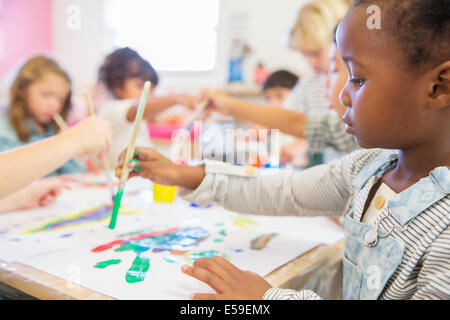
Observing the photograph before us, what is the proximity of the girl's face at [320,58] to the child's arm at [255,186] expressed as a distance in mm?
904

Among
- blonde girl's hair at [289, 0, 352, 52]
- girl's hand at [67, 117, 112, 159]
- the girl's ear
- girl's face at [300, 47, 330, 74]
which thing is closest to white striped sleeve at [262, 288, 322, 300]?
the girl's ear

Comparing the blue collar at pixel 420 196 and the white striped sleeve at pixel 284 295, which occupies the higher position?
the blue collar at pixel 420 196

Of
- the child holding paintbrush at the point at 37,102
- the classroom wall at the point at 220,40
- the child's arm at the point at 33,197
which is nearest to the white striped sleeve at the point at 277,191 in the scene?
the child's arm at the point at 33,197

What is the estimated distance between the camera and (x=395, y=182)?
0.54 metres

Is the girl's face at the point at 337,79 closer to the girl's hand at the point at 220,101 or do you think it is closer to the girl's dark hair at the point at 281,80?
the girl's hand at the point at 220,101

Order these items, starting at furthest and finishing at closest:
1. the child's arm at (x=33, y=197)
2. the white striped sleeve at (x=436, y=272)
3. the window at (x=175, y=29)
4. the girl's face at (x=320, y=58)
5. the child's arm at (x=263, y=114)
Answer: the window at (x=175, y=29)
the girl's face at (x=320, y=58)
the child's arm at (x=263, y=114)
the child's arm at (x=33, y=197)
the white striped sleeve at (x=436, y=272)

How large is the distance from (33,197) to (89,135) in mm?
278

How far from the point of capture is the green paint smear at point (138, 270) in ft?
1.57

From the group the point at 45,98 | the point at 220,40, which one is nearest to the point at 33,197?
the point at 45,98

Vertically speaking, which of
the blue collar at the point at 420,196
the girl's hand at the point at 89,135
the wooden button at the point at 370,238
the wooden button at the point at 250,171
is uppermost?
the girl's hand at the point at 89,135

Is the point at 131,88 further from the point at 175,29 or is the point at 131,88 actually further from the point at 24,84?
the point at 175,29

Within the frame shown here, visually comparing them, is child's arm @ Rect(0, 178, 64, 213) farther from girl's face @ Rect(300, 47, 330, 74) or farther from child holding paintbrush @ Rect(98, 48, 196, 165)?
girl's face @ Rect(300, 47, 330, 74)

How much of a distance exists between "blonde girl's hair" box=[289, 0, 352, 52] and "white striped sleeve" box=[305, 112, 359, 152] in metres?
0.45

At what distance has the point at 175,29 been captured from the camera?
102 inches
